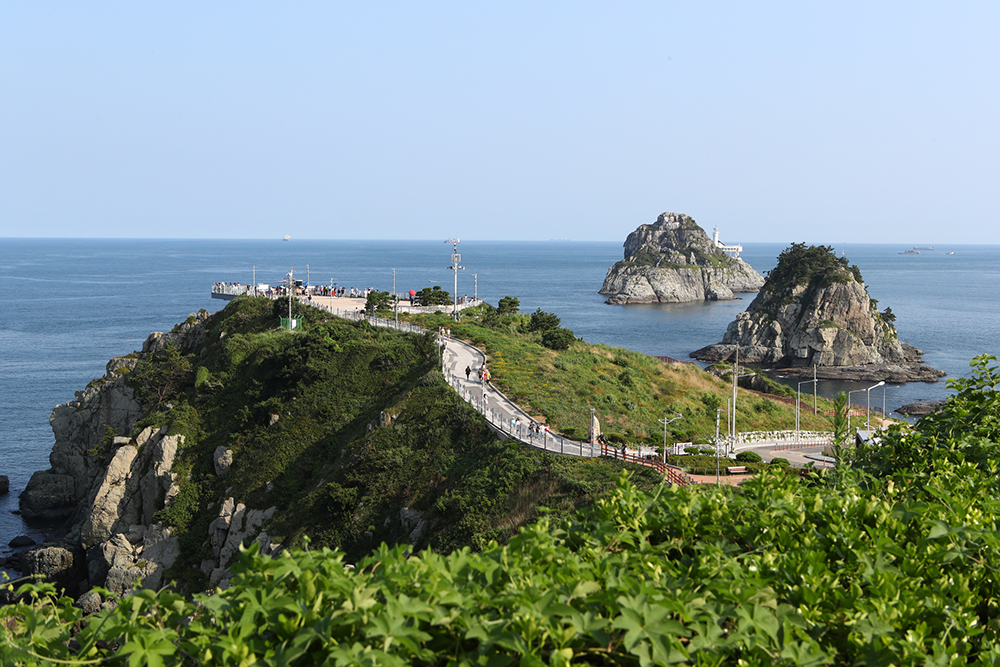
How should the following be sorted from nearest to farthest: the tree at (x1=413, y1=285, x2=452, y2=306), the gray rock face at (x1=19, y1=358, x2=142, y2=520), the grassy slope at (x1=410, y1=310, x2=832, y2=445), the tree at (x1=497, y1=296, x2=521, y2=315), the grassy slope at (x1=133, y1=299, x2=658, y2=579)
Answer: the grassy slope at (x1=133, y1=299, x2=658, y2=579) → the grassy slope at (x1=410, y1=310, x2=832, y2=445) → the gray rock face at (x1=19, y1=358, x2=142, y2=520) → the tree at (x1=497, y1=296, x2=521, y2=315) → the tree at (x1=413, y1=285, x2=452, y2=306)

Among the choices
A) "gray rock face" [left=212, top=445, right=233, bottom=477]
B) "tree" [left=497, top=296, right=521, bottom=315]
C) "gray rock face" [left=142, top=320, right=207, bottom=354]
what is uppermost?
"tree" [left=497, top=296, right=521, bottom=315]

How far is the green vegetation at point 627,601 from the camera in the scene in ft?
18.9

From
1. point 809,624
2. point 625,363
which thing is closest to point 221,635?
point 809,624

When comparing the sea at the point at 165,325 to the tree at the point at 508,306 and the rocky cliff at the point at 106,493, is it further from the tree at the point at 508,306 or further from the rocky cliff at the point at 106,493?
the tree at the point at 508,306

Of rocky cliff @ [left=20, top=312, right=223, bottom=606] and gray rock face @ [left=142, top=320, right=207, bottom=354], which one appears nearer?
rocky cliff @ [left=20, top=312, right=223, bottom=606]

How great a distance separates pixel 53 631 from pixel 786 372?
99312 millimetres

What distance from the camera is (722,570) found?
22.6 ft

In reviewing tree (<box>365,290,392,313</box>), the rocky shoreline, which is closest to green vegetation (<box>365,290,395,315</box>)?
tree (<box>365,290,392,313</box>)

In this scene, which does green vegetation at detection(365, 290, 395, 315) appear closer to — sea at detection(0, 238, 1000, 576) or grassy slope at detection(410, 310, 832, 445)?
grassy slope at detection(410, 310, 832, 445)

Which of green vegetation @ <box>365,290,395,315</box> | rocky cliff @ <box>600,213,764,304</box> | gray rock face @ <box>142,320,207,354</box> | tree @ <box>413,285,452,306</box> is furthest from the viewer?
rocky cliff @ <box>600,213,764,304</box>

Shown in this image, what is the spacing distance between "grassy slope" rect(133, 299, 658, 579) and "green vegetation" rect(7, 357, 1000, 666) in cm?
1639

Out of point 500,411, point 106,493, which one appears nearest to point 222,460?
point 106,493

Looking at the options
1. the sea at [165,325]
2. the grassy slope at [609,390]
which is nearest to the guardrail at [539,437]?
the grassy slope at [609,390]

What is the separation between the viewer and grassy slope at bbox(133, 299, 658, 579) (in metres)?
28.4
